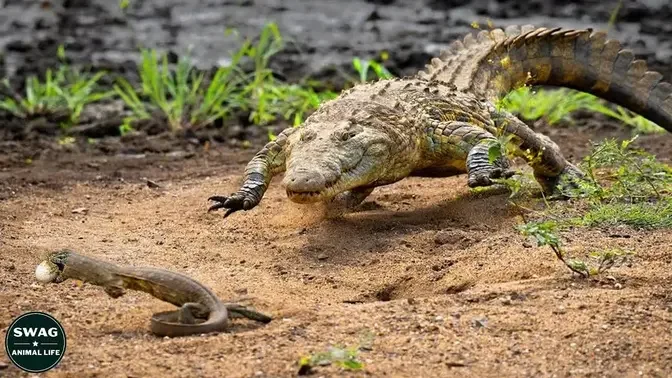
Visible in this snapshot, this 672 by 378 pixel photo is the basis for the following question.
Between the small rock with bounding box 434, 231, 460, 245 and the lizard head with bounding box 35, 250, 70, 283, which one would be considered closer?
the lizard head with bounding box 35, 250, 70, 283

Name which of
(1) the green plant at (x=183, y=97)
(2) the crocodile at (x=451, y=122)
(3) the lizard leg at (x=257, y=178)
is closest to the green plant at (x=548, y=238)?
(2) the crocodile at (x=451, y=122)

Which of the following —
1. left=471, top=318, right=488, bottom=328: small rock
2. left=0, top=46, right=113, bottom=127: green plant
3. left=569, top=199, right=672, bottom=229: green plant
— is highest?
left=471, top=318, right=488, bottom=328: small rock

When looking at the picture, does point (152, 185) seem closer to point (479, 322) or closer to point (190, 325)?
point (190, 325)

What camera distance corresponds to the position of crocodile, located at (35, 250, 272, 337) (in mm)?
4363

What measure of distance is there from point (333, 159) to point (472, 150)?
2.90 feet

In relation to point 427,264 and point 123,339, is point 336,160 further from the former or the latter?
point 123,339

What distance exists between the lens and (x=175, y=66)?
11.7 metres

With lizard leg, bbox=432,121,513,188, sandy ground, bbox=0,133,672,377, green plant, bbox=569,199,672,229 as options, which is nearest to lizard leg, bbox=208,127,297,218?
sandy ground, bbox=0,133,672,377

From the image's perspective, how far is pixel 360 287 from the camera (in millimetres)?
5320

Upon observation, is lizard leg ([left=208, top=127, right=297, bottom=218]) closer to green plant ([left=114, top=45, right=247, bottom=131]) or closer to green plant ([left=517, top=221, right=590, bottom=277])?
green plant ([left=517, top=221, right=590, bottom=277])

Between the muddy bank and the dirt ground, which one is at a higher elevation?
the dirt ground

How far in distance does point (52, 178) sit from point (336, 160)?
Result: 9.80ft

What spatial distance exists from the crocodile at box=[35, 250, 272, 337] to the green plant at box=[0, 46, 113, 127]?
214 inches

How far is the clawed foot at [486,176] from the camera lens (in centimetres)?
624
